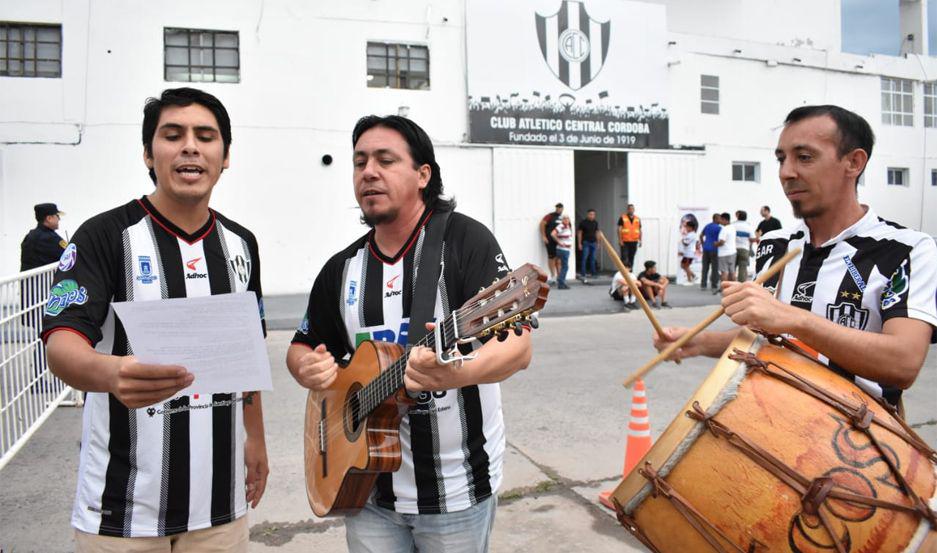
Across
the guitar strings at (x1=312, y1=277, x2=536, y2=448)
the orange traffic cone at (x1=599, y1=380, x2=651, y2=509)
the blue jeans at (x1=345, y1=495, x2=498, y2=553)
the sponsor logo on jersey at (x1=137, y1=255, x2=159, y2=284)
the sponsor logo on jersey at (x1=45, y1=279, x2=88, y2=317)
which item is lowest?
the orange traffic cone at (x1=599, y1=380, x2=651, y2=509)

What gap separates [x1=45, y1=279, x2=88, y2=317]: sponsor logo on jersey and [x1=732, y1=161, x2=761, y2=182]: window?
19.0 m

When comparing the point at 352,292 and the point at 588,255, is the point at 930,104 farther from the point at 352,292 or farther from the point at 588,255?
the point at 352,292

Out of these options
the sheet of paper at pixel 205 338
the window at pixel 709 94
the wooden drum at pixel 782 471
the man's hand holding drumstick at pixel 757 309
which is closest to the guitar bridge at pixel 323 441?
the sheet of paper at pixel 205 338

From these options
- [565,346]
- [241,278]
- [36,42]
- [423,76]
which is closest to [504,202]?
[423,76]

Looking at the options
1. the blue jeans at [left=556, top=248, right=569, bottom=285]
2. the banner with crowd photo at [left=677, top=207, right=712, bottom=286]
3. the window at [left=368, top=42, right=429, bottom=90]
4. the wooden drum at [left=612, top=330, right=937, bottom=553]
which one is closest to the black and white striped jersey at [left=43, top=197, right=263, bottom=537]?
the wooden drum at [left=612, top=330, right=937, bottom=553]

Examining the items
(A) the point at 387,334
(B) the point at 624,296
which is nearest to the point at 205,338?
(A) the point at 387,334

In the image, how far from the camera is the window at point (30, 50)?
519 inches

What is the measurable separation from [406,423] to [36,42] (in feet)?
48.9

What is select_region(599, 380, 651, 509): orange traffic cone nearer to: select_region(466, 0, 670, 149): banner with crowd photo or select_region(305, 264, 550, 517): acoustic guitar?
select_region(305, 264, 550, 517): acoustic guitar

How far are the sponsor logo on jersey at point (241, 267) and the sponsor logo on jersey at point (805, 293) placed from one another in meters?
1.95

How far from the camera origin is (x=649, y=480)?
1.82 meters

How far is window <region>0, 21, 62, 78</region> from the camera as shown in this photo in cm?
1317

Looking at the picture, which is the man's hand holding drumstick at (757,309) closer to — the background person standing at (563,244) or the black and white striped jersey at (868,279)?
the black and white striped jersey at (868,279)

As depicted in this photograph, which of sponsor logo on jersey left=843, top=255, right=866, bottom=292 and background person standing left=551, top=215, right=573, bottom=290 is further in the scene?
background person standing left=551, top=215, right=573, bottom=290
